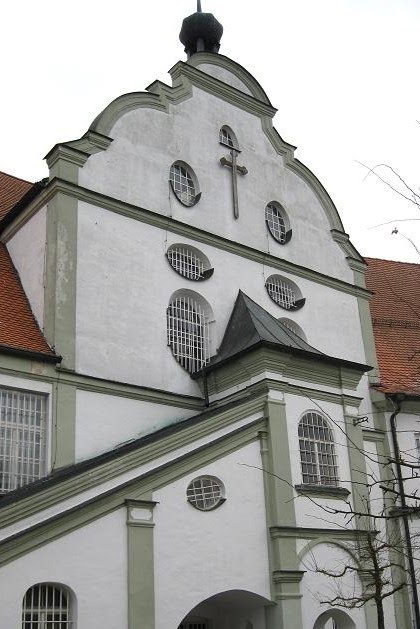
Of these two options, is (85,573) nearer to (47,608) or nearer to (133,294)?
(47,608)

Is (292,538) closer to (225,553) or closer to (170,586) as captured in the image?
(225,553)

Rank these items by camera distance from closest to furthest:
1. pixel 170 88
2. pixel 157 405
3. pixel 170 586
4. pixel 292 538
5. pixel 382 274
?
pixel 170 586 → pixel 292 538 → pixel 157 405 → pixel 170 88 → pixel 382 274

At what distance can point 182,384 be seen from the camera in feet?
56.7

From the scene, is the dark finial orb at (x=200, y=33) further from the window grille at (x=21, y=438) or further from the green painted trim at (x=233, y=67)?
the window grille at (x=21, y=438)

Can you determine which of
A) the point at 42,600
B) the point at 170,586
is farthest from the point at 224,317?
the point at 42,600

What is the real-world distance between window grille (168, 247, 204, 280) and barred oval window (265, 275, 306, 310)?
7.12ft

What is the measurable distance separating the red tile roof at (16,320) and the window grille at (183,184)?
167 inches

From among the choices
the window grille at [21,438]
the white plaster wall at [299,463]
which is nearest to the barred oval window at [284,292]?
the white plaster wall at [299,463]

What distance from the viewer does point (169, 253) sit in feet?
59.7

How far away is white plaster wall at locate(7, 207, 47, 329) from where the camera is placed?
53.6 ft

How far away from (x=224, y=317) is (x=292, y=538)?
5745 mm

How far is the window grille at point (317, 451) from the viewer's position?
52.6 ft

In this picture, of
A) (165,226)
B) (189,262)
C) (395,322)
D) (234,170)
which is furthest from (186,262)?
(395,322)

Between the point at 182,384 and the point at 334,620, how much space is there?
563 cm
